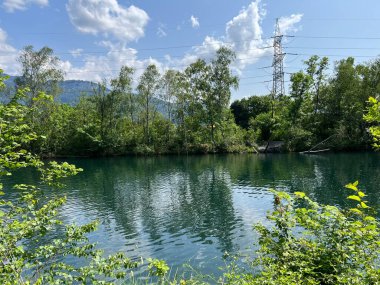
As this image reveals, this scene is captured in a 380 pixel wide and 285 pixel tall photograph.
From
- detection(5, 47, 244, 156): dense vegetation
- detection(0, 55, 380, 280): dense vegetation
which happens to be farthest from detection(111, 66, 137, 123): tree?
detection(0, 55, 380, 280): dense vegetation

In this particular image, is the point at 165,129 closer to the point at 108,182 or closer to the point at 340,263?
the point at 108,182

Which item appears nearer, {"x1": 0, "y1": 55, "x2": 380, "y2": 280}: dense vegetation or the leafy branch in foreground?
the leafy branch in foreground

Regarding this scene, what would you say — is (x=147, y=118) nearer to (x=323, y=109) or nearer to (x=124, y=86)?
(x=124, y=86)

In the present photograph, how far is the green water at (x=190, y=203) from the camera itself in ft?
49.9

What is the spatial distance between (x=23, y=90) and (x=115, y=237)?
11.8 meters

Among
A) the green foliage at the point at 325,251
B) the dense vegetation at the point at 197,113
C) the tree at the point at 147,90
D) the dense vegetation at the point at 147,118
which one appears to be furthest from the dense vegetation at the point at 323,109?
the green foliage at the point at 325,251

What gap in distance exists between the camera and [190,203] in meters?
24.1

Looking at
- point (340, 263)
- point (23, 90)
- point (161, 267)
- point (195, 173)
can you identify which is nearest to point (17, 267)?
point (161, 267)

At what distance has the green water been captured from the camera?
1521 centimetres

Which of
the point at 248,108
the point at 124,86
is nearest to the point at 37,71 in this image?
the point at 124,86

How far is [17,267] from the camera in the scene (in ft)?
16.7

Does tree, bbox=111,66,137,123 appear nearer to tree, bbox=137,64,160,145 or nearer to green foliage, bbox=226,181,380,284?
tree, bbox=137,64,160,145

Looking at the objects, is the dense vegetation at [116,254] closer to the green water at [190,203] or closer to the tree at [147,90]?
the green water at [190,203]

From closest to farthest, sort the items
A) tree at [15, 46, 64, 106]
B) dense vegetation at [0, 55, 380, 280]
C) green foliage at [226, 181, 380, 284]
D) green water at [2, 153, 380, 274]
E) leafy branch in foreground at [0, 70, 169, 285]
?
1. leafy branch in foreground at [0, 70, 169, 285]
2. dense vegetation at [0, 55, 380, 280]
3. green foliage at [226, 181, 380, 284]
4. green water at [2, 153, 380, 274]
5. tree at [15, 46, 64, 106]
